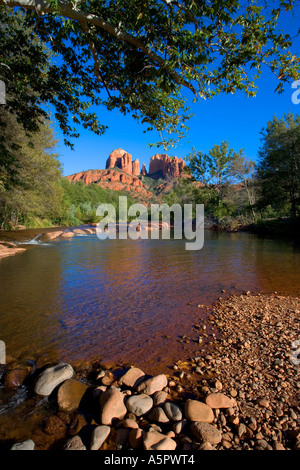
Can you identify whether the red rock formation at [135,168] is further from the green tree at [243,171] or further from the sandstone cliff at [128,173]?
the green tree at [243,171]

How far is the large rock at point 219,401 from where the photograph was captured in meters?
2.24

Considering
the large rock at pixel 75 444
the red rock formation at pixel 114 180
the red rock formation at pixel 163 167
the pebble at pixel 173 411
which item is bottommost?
the large rock at pixel 75 444

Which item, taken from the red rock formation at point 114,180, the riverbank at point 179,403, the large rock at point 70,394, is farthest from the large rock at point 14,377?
the red rock formation at point 114,180

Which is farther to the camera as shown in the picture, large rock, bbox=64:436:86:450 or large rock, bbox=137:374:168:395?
large rock, bbox=137:374:168:395

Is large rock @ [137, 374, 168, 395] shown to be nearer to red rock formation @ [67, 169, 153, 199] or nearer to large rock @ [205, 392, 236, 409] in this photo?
large rock @ [205, 392, 236, 409]

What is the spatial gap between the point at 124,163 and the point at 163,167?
115 ft

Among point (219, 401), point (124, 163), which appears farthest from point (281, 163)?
point (124, 163)

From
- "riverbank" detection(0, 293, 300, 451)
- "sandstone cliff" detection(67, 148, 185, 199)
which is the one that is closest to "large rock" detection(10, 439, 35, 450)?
"riverbank" detection(0, 293, 300, 451)

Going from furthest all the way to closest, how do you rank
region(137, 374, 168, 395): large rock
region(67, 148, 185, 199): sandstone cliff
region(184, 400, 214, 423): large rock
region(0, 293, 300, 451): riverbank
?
region(67, 148, 185, 199): sandstone cliff < region(137, 374, 168, 395): large rock < region(184, 400, 214, 423): large rock < region(0, 293, 300, 451): riverbank

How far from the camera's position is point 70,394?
249 centimetres

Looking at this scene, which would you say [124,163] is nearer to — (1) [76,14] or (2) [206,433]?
(1) [76,14]

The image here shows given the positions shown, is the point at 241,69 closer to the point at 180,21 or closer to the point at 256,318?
the point at 180,21

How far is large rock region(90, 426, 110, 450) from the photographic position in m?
1.90

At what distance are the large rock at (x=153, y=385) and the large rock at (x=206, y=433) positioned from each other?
0.62 metres
